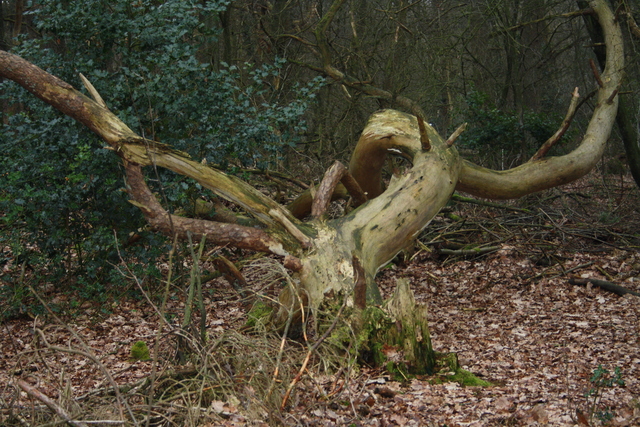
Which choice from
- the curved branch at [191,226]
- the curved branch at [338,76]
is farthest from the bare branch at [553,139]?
the curved branch at [191,226]

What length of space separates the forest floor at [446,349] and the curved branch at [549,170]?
110 centimetres

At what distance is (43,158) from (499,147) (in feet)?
26.6

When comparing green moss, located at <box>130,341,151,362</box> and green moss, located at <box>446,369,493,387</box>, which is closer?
green moss, located at <box>446,369,493,387</box>

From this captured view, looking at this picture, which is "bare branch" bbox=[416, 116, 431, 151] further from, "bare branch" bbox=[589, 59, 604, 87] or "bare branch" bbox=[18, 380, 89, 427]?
"bare branch" bbox=[18, 380, 89, 427]

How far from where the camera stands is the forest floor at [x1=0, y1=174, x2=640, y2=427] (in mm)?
3529

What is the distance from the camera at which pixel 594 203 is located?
927 cm

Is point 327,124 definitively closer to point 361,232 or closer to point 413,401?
point 361,232

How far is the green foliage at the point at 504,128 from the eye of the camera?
10930 millimetres

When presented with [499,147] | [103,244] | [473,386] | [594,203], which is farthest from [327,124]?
[473,386]

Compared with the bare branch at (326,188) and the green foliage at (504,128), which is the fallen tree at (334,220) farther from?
the green foliage at (504,128)

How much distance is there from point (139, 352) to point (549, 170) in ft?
16.1

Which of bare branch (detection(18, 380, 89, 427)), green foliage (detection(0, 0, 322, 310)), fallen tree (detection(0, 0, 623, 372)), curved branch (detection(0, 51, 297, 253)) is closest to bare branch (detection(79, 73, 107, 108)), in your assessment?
fallen tree (detection(0, 0, 623, 372))

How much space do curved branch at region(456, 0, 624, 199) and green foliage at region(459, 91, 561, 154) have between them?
2822 millimetres

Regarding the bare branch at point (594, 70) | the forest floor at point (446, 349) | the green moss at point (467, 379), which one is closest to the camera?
the forest floor at point (446, 349)
